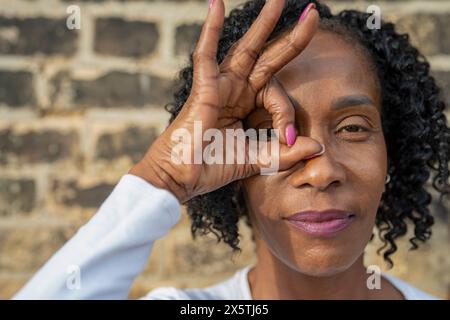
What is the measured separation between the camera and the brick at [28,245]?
9.57 feet

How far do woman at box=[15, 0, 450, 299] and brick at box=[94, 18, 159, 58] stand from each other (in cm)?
76

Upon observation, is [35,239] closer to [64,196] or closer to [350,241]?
[64,196]

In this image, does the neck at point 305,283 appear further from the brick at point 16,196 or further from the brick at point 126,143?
the brick at point 16,196

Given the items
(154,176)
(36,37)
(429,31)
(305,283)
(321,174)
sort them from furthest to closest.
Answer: (429,31) < (36,37) < (305,283) < (321,174) < (154,176)

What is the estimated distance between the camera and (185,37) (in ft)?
9.57

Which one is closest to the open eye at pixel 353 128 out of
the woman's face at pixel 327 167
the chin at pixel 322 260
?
the woman's face at pixel 327 167

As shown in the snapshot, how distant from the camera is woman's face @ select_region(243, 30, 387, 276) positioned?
1766 millimetres

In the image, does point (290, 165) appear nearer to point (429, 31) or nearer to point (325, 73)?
point (325, 73)

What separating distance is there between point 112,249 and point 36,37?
1.66 m

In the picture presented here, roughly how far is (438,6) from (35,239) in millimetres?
2032

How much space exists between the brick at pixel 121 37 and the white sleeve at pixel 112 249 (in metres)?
1.43

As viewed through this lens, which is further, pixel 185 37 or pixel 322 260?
pixel 185 37

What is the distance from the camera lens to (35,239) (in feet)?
9.59

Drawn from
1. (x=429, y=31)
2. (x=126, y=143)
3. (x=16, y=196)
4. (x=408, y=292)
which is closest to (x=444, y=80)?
(x=429, y=31)
